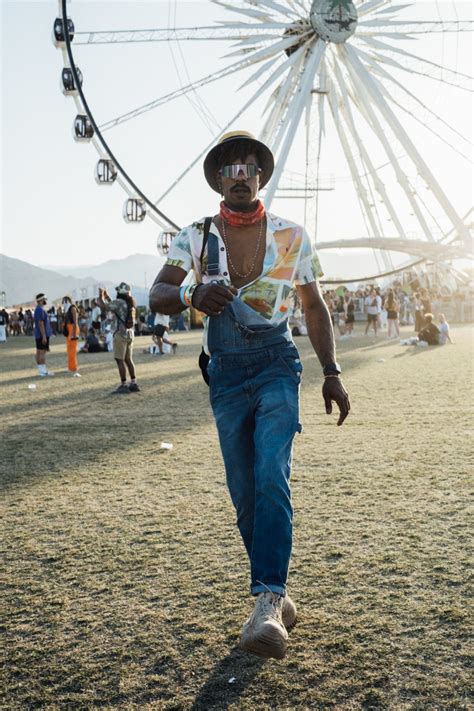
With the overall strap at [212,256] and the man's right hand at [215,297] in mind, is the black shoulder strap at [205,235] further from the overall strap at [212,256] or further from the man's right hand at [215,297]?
the man's right hand at [215,297]

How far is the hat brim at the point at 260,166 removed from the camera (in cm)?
328

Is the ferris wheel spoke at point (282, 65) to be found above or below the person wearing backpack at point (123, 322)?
above

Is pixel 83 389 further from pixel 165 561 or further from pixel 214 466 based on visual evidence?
pixel 165 561

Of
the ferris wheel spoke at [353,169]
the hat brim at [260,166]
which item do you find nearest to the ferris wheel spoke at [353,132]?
the ferris wheel spoke at [353,169]

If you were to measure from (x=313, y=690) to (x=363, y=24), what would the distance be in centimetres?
2762

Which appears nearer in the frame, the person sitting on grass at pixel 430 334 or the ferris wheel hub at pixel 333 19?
the person sitting on grass at pixel 430 334

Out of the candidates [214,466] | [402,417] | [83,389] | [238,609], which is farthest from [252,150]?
[83,389]

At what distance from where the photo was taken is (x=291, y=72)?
27297 millimetres

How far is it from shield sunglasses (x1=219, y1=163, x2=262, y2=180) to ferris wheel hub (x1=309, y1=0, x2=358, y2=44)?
25.7 metres

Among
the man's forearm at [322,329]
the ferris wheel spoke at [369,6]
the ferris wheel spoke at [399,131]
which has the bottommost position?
the man's forearm at [322,329]

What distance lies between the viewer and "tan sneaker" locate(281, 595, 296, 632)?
10.0ft

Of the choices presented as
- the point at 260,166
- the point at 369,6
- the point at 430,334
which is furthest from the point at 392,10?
the point at 260,166

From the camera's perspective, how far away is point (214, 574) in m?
3.76

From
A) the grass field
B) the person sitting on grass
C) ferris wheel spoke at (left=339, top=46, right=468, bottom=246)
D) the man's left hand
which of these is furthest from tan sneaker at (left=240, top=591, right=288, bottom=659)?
ferris wheel spoke at (left=339, top=46, right=468, bottom=246)
